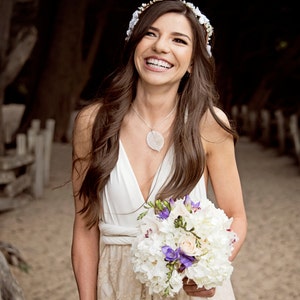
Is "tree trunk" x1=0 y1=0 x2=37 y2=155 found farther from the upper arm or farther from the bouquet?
the bouquet

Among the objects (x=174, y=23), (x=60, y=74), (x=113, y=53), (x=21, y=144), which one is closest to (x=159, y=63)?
(x=174, y=23)

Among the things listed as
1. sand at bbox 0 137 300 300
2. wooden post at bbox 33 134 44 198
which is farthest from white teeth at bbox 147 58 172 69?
wooden post at bbox 33 134 44 198

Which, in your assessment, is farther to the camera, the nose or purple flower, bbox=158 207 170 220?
the nose

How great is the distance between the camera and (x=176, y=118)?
260 cm

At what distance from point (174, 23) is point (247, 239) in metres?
5.99

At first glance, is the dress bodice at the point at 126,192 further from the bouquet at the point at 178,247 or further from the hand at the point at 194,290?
the hand at the point at 194,290

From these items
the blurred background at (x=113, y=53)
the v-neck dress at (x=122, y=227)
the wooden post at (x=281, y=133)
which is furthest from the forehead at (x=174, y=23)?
the blurred background at (x=113, y=53)

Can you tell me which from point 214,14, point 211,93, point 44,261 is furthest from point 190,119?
point 214,14

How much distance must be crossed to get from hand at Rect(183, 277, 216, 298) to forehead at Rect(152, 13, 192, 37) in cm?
81

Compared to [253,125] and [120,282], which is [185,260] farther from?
[253,125]

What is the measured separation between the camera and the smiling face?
8.21 feet

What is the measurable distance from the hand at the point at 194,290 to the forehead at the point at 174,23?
807 millimetres

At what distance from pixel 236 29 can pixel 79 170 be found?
68.7 ft

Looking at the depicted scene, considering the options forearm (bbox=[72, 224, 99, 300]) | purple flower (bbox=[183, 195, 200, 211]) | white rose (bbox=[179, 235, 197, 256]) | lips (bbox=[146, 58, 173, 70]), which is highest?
lips (bbox=[146, 58, 173, 70])
